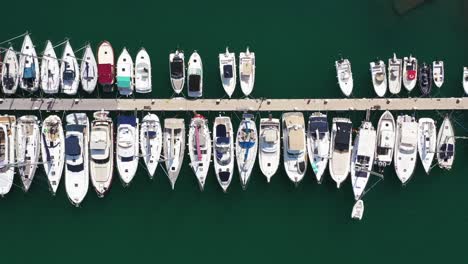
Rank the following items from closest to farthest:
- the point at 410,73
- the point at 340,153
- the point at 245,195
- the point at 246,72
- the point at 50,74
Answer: the point at 50,74 → the point at 340,153 → the point at 246,72 → the point at 410,73 → the point at 245,195

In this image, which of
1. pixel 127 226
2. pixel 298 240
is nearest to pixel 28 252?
pixel 127 226

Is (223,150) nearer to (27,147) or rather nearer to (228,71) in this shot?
(228,71)

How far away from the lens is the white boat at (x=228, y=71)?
31938 millimetres

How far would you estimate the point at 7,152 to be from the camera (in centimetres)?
3102

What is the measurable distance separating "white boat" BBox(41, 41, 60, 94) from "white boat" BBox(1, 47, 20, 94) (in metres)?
1.35

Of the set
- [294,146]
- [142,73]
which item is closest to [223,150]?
[294,146]

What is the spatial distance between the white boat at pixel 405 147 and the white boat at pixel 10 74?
65.8 feet

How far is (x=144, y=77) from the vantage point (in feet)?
105

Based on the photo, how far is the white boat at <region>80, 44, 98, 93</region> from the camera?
31.6 m

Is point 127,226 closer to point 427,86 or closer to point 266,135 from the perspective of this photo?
point 266,135

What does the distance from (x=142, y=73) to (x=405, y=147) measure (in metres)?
14.3

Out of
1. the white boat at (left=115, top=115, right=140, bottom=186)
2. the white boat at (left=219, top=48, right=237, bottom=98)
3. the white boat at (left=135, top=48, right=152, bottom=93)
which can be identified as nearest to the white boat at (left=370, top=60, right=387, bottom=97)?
the white boat at (left=219, top=48, right=237, bottom=98)

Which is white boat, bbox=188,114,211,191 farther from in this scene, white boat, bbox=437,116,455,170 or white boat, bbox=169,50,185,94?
white boat, bbox=437,116,455,170

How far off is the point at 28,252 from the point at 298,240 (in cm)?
1426
